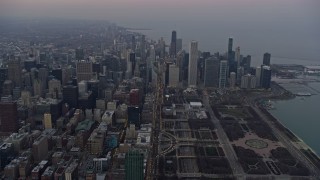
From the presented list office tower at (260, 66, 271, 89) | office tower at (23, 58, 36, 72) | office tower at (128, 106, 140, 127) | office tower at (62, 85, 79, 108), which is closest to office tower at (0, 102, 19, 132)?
office tower at (62, 85, 79, 108)

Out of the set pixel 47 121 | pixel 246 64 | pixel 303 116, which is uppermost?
pixel 246 64

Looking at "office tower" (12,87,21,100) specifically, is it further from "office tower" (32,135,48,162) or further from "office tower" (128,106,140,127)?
"office tower" (128,106,140,127)

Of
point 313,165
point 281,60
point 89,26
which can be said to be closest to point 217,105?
point 313,165

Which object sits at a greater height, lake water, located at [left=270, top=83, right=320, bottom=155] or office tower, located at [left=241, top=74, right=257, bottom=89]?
office tower, located at [left=241, top=74, right=257, bottom=89]

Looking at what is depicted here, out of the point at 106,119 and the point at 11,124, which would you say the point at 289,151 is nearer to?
the point at 106,119

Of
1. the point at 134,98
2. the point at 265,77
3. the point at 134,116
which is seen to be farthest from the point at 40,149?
the point at 265,77

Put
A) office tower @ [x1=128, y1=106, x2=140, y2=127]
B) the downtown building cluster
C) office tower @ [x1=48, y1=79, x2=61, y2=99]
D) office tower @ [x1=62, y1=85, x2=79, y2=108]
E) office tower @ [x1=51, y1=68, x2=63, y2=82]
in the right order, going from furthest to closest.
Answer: office tower @ [x1=51, y1=68, x2=63, y2=82] < office tower @ [x1=48, y1=79, x2=61, y2=99] < office tower @ [x1=62, y1=85, x2=79, y2=108] < office tower @ [x1=128, y1=106, x2=140, y2=127] < the downtown building cluster

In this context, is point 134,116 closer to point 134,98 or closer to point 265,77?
point 134,98
